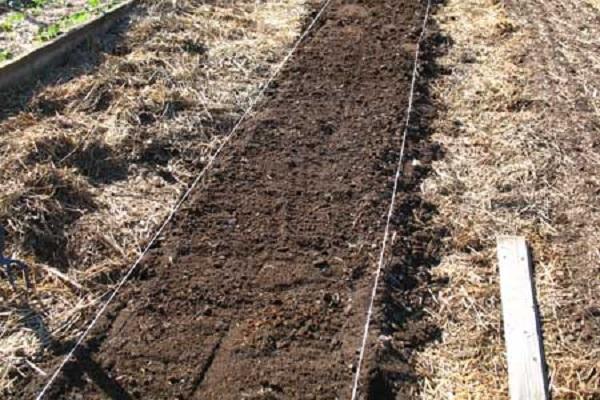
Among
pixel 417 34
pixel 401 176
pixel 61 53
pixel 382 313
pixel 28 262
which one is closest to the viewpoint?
pixel 382 313

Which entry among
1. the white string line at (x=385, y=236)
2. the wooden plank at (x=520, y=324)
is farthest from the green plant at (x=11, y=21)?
the wooden plank at (x=520, y=324)

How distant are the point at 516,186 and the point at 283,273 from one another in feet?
6.07

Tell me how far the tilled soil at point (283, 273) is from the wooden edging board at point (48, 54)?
2.10 metres

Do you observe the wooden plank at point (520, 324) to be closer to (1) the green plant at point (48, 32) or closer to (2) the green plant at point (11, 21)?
(1) the green plant at point (48, 32)

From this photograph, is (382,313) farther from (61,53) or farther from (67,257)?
(61,53)

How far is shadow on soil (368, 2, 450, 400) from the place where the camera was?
12.0 ft

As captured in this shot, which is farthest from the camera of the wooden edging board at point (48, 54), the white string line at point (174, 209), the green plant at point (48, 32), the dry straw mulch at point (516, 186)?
the green plant at point (48, 32)

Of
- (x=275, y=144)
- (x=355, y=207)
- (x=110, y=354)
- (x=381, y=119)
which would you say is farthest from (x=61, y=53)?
(x=110, y=354)

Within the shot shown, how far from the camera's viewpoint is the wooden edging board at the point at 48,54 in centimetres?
630

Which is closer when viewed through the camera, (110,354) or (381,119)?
(110,354)

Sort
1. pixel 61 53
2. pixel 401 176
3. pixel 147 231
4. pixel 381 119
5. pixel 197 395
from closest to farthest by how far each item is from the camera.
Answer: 1. pixel 197 395
2. pixel 147 231
3. pixel 401 176
4. pixel 381 119
5. pixel 61 53

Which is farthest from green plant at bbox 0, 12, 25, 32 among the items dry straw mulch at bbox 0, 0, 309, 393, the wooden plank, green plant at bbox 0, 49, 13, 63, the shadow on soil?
the wooden plank

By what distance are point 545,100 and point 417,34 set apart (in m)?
1.80

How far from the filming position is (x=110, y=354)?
12.3 ft
